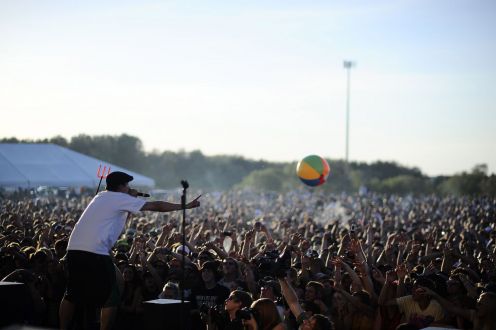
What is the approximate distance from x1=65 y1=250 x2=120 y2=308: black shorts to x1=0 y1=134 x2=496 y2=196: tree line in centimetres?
4328

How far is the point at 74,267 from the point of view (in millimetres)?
6148

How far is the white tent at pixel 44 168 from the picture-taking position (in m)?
28.7

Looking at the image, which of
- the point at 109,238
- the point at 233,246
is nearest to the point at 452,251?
the point at 233,246

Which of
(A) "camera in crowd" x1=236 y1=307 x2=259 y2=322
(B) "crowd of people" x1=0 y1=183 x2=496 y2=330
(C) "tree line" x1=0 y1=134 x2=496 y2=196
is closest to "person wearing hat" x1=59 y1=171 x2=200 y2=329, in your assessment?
(B) "crowd of people" x1=0 y1=183 x2=496 y2=330

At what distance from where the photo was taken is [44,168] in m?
30.2

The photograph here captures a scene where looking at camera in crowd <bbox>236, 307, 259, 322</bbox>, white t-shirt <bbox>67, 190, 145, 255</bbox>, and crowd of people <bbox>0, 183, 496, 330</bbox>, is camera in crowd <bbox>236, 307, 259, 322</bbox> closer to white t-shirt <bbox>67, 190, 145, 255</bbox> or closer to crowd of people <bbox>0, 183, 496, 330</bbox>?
crowd of people <bbox>0, 183, 496, 330</bbox>

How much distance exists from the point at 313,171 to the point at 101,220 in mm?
10599

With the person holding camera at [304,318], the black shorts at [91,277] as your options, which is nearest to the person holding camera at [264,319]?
the person holding camera at [304,318]

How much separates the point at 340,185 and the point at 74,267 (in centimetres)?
7061

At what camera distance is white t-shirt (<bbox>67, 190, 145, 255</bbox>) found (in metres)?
6.11

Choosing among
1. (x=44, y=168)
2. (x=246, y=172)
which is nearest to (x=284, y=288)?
(x=44, y=168)

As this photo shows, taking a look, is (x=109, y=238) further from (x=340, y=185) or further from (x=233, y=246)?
(x=340, y=185)

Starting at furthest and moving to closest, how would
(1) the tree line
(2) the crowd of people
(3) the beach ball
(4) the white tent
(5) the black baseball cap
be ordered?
1. (1) the tree line
2. (4) the white tent
3. (3) the beach ball
4. (2) the crowd of people
5. (5) the black baseball cap

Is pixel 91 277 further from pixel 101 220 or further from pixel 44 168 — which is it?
pixel 44 168
